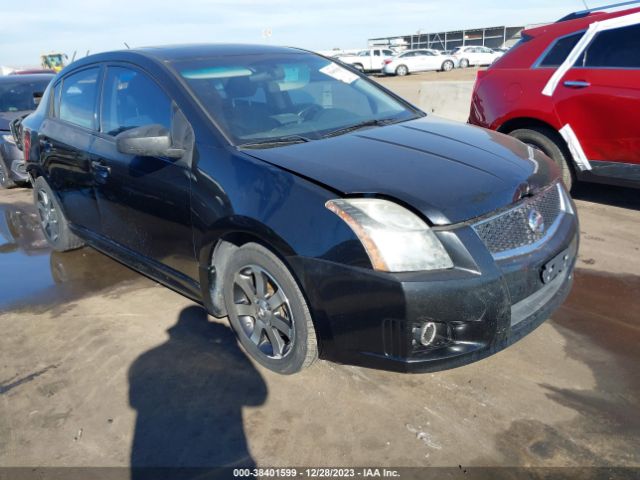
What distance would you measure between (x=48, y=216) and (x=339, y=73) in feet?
9.66

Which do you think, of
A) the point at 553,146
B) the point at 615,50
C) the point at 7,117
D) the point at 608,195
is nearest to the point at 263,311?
the point at 553,146

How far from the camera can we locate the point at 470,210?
2.27 m

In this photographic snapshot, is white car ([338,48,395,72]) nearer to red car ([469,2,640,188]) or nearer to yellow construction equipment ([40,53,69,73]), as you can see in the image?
yellow construction equipment ([40,53,69,73])

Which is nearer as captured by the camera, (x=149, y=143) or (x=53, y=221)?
(x=149, y=143)

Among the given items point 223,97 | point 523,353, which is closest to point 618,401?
point 523,353

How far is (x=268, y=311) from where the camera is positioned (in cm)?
273

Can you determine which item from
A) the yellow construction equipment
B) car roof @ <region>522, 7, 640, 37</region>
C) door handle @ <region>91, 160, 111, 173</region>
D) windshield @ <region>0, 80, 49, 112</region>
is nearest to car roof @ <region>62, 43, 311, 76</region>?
door handle @ <region>91, 160, 111, 173</region>

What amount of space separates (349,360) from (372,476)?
19.5 inches

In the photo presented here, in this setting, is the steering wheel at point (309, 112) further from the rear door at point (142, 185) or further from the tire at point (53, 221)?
the tire at point (53, 221)

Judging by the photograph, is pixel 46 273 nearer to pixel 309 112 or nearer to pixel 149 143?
pixel 149 143

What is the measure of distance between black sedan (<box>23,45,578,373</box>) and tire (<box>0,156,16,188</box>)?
4.14 meters

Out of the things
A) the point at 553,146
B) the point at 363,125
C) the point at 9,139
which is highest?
the point at 363,125

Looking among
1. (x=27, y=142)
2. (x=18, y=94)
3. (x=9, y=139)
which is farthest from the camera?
(x=18, y=94)

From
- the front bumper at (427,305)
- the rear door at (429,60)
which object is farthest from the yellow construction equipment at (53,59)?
the front bumper at (427,305)
